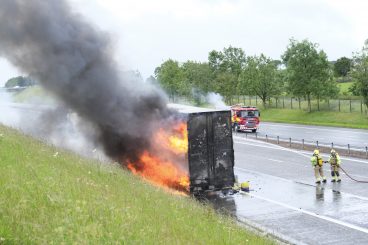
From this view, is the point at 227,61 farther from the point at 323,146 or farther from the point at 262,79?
the point at 323,146

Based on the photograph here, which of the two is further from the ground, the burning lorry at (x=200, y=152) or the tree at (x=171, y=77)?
the tree at (x=171, y=77)

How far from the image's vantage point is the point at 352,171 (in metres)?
22.0

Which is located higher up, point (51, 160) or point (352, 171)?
point (51, 160)

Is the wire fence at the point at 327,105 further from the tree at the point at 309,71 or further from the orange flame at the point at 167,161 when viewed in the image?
the orange flame at the point at 167,161

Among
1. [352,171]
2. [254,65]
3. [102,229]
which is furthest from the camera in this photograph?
[254,65]

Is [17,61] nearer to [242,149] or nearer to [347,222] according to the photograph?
[347,222]

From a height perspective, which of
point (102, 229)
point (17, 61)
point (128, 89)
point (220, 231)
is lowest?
point (220, 231)

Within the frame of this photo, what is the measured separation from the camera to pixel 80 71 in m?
18.7

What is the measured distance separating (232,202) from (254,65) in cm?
5026

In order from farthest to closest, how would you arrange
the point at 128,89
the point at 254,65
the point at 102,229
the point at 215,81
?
1. the point at 215,81
2. the point at 254,65
3. the point at 128,89
4. the point at 102,229

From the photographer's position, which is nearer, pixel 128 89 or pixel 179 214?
pixel 179 214

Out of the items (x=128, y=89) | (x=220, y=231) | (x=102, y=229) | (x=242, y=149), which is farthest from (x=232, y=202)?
(x=242, y=149)

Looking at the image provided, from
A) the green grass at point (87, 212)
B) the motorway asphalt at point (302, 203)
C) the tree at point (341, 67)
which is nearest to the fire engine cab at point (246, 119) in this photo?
the motorway asphalt at point (302, 203)

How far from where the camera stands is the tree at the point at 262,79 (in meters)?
63.2
